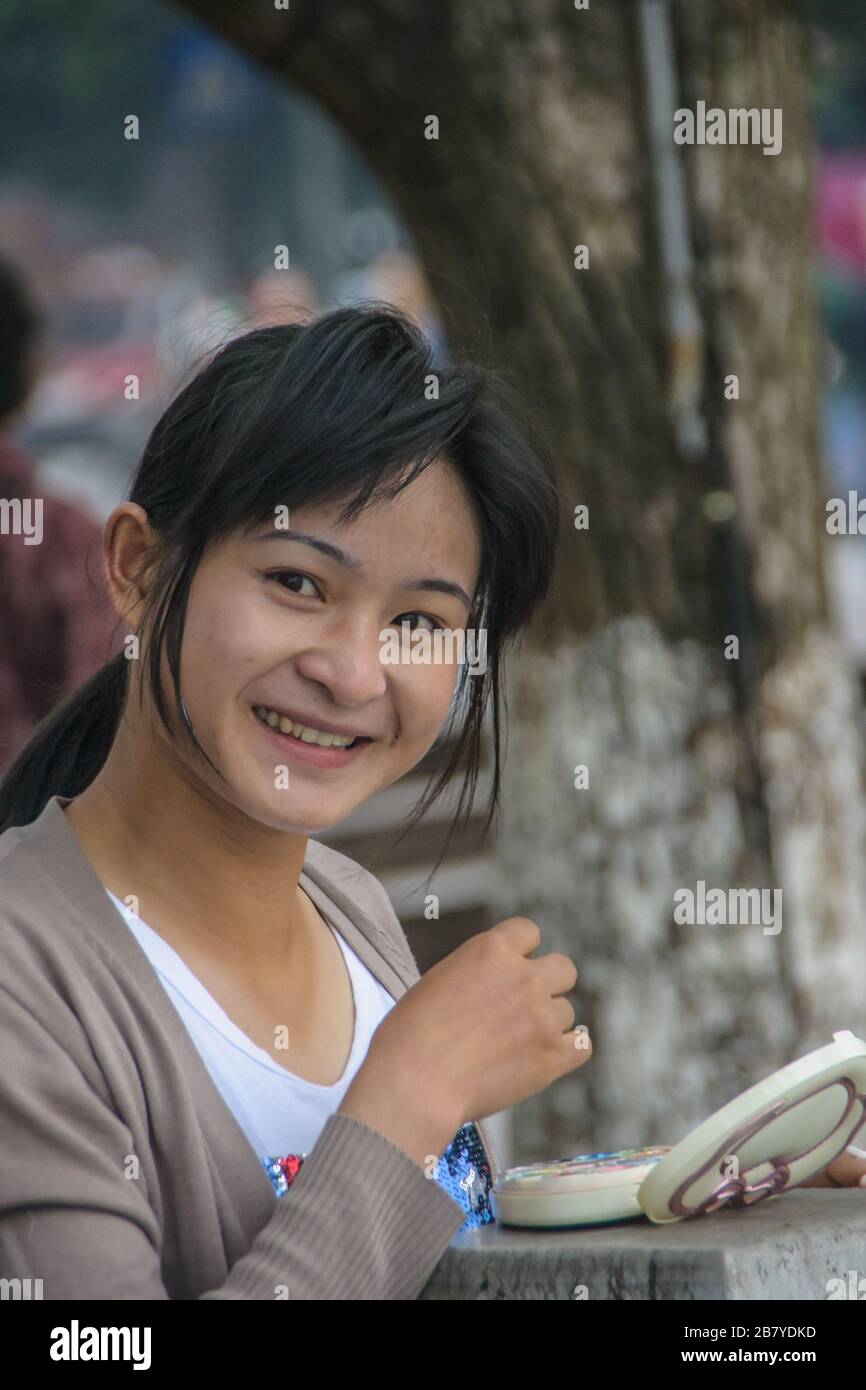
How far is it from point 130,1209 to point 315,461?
0.61 m

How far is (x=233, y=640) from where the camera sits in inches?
57.6

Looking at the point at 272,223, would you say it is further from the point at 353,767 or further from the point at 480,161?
the point at 353,767

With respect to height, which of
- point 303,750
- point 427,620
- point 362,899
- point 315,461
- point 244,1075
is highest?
point 315,461

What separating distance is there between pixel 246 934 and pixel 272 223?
9235 mm

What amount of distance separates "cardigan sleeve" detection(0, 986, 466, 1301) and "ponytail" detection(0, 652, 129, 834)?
0.45 m

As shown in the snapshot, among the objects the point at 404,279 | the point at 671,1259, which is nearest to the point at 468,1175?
the point at 671,1259

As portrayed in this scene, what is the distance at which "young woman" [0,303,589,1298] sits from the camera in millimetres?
1313

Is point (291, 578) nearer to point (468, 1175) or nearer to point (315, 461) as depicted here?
point (315, 461)

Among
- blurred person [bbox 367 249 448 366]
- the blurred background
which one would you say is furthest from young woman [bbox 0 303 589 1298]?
the blurred background

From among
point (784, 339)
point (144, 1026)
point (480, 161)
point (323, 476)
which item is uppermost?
point (480, 161)

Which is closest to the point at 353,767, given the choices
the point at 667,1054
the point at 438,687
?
the point at 438,687

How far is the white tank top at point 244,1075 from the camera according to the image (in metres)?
1.45

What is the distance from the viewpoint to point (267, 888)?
5.29 feet

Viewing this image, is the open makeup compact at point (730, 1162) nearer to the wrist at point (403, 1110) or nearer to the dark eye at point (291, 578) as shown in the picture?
the wrist at point (403, 1110)
